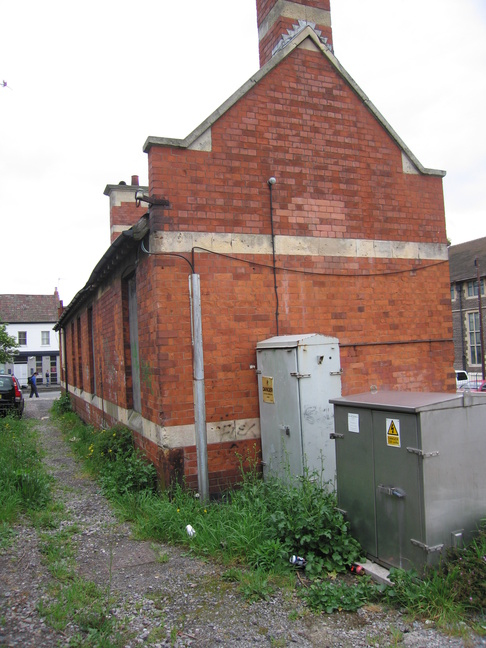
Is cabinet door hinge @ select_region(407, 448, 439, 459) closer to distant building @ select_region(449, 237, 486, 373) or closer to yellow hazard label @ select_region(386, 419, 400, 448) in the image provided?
yellow hazard label @ select_region(386, 419, 400, 448)

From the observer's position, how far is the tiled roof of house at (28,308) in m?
44.7

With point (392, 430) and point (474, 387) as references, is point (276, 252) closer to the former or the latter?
point (392, 430)

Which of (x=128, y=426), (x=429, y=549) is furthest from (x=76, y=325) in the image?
(x=429, y=549)

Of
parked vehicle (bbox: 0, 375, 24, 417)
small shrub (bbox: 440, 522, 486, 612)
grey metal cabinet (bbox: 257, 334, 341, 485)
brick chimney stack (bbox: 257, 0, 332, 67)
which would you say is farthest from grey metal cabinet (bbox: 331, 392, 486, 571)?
parked vehicle (bbox: 0, 375, 24, 417)

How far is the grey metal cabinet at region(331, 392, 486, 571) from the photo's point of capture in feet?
13.9

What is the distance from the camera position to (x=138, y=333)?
319 inches

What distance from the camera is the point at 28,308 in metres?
46.0

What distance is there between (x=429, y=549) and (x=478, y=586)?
16.3 inches

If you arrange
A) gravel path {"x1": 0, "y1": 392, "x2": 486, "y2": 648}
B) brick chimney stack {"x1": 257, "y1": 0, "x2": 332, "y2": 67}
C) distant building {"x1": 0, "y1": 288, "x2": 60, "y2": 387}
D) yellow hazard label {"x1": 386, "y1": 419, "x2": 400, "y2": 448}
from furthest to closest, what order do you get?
1. distant building {"x1": 0, "y1": 288, "x2": 60, "y2": 387}
2. brick chimney stack {"x1": 257, "y1": 0, "x2": 332, "y2": 67}
3. yellow hazard label {"x1": 386, "y1": 419, "x2": 400, "y2": 448}
4. gravel path {"x1": 0, "y1": 392, "x2": 486, "y2": 648}

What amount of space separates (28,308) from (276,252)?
4322cm

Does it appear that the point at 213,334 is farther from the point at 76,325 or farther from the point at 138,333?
the point at 76,325

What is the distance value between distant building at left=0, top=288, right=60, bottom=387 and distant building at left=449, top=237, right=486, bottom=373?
32.0 metres

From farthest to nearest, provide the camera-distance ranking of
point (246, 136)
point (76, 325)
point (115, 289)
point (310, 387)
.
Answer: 1. point (76, 325)
2. point (115, 289)
3. point (246, 136)
4. point (310, 387)

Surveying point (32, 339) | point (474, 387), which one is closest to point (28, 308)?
point (32, 339)
